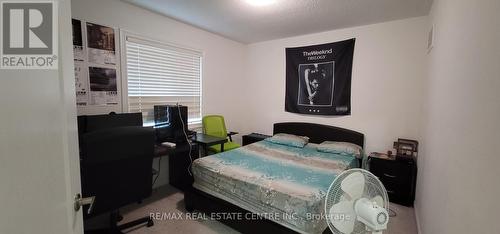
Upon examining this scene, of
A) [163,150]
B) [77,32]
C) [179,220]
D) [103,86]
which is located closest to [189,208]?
[179,220]

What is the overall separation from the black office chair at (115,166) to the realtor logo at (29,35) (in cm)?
104

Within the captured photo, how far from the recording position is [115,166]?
1.69m

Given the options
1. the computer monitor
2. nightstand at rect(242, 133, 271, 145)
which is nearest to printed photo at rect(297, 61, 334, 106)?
nightstand at rect(242, 133, 271, 145)

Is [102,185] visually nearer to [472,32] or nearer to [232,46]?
[472,32]

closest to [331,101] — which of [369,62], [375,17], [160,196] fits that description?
[369,62]

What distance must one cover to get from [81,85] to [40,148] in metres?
2.17

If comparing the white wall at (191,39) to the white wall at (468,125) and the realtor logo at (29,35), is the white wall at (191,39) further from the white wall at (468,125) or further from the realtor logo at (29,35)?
the white wall at (468,125)

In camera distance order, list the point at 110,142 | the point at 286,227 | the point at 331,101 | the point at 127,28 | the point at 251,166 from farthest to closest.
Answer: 1. the point at 331,101
2. the point at 127,28
3. the point at 251,166
4. the point at 286,227
5. the point at 110,142

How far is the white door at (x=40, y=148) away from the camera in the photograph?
1.54 ft

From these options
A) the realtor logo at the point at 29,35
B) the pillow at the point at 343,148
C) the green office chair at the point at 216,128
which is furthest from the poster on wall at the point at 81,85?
the pillow at the point at 343,148

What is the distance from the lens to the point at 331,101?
3.47 metres

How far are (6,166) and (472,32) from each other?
176 centimetres

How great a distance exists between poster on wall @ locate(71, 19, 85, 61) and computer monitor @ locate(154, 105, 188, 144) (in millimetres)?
976

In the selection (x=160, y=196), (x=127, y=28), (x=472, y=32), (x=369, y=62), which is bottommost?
(x=160, y=196)
